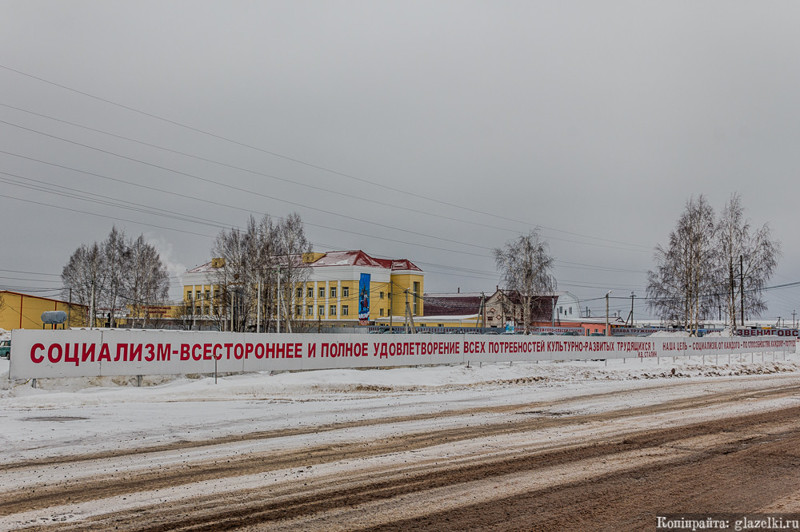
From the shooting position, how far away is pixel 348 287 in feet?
310

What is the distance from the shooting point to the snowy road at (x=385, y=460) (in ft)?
20.5

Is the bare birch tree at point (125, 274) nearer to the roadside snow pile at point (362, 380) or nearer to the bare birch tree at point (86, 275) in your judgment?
the bare birch tree at point (86, 275)

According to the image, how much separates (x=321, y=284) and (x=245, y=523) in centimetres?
9118

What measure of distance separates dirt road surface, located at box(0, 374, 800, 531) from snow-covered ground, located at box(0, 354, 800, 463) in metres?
0.82

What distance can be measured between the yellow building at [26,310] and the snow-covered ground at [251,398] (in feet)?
187

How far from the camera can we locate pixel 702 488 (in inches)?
287

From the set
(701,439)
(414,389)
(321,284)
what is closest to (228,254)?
(321,284)

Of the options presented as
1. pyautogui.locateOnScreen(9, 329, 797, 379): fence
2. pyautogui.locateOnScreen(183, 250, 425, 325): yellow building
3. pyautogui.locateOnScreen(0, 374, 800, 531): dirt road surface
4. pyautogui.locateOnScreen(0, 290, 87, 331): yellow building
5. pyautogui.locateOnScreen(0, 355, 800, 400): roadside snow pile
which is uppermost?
pyautogui.locateOnScreen(183, 250, 425, 325): yellow building

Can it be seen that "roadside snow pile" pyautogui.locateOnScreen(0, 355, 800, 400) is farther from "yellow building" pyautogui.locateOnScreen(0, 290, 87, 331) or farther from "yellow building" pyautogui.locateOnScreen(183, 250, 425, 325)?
"yellow building" pyautogui.locateOnScreen(183, 250, 425, 325)

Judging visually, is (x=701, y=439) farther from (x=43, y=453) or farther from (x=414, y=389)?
(x=414, y=389)

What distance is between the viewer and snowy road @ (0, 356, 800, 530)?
6.24 m

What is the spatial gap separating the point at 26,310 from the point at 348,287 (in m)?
40.1

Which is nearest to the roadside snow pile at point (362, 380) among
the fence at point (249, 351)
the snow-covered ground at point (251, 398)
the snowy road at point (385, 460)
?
the snow-covered ground at point (251, 398)

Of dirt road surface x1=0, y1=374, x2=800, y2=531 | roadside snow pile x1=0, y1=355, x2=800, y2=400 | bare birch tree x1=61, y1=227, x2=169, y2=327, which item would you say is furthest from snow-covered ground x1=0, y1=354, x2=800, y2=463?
bare birch tree x1=61, y1=227, x2=169, y2=327
